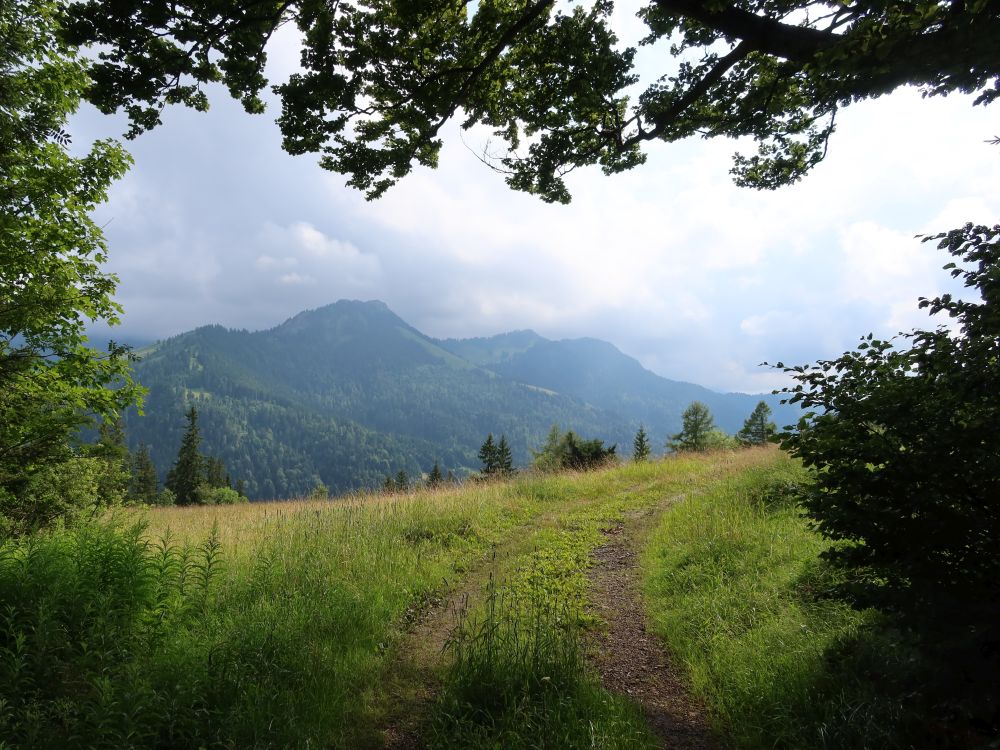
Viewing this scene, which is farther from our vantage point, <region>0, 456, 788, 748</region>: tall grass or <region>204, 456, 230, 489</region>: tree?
<region>204, 456, 230, 489</region>: tree

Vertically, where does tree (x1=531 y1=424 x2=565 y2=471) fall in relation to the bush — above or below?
above

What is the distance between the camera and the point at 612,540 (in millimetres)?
9211

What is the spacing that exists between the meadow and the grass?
2 cm

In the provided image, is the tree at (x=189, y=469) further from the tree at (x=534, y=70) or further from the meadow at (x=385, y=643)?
the tree at (x=534, y=70)

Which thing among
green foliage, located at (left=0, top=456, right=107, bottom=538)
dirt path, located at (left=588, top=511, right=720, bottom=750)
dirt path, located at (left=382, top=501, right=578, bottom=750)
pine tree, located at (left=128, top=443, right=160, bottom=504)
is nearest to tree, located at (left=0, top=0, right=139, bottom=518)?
green foliage, located at (left=0, top=456, right=107, bottom=538)

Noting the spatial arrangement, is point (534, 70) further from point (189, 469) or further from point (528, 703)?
point (189, 469)

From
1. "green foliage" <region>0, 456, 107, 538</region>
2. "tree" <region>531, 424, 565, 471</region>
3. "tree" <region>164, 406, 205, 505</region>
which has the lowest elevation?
"tree" <region>164, 406, 205, 505</region>

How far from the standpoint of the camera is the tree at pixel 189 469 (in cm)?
4981

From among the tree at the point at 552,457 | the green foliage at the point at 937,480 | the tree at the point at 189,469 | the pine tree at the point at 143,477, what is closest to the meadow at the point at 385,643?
the green foliage at the point at 937,480

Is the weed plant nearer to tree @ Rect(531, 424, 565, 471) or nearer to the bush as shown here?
tree @ Rect(531, 424, 565, 471)

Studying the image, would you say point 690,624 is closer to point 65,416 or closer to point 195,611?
point 195,611

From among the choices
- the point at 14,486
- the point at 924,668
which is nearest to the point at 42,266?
the point at 14,486

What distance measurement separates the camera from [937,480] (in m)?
2.99

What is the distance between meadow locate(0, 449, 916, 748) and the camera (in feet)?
11.5
